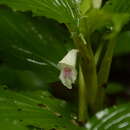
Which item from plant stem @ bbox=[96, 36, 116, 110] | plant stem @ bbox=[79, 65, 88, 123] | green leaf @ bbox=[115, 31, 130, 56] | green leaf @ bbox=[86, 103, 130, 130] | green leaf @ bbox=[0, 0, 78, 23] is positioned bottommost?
green leaf @ bbox=[86, 103, 130, 130]

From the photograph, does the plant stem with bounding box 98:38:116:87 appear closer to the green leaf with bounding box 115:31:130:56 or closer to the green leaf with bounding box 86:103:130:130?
the green leaf with bounding box 86:103:130:130

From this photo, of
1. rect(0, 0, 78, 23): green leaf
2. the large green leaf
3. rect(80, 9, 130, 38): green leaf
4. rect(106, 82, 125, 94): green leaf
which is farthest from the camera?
rect(106, 82, 125, 94): green leaf

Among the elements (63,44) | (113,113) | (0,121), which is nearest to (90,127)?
(113,113)

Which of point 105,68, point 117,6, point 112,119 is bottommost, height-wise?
point 112,119

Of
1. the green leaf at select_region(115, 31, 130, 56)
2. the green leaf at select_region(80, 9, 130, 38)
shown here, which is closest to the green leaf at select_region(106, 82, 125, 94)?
the green leaf at select_region(115, 31, 130, 56)

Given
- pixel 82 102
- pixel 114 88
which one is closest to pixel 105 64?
pixel 82 102

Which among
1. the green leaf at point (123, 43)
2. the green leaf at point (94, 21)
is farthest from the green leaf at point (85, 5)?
the green leaf at point (123, 43)

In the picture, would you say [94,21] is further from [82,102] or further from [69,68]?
[82,102]
